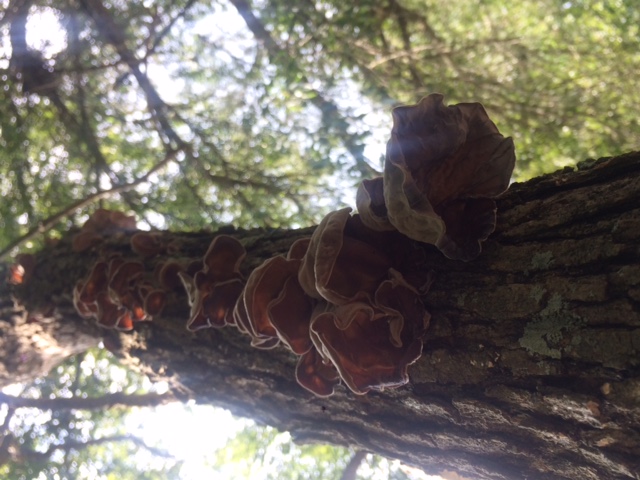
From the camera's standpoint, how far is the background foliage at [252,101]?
546cm

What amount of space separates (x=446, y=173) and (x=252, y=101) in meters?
5.51

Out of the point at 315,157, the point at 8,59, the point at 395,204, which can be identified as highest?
the point at 315,157

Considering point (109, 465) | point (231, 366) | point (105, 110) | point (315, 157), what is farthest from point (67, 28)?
point (109, 465)

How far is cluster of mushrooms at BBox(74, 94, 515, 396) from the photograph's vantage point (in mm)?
1408

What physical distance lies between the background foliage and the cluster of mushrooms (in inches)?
135

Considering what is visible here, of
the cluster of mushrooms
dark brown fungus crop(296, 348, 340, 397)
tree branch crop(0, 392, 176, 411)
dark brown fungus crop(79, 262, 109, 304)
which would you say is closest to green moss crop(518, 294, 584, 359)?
the cluster of mushrooms

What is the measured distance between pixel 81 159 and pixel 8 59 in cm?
133

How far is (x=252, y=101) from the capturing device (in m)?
6.61

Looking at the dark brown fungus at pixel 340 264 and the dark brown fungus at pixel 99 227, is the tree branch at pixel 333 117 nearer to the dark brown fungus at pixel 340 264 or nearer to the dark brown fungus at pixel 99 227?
the dark brown fungus at pixel 99 227

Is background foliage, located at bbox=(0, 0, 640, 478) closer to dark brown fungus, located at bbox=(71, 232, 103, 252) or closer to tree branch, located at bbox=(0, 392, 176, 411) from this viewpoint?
tree branch, located at bbox=(0, 392, 176, 411)

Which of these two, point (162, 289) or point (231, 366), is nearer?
point (231, 366)

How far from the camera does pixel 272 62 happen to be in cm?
518

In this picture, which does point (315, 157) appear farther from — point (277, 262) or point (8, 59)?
point (277, 262)

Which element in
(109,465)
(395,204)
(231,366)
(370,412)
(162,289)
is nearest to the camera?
(395,204)
